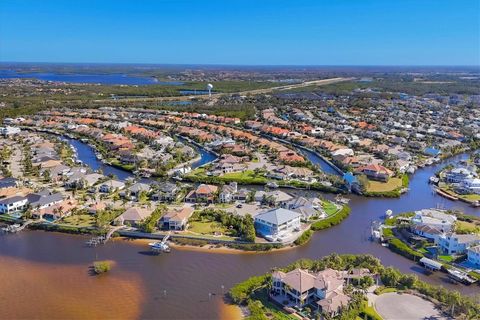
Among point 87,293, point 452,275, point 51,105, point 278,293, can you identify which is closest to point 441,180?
point 452,275

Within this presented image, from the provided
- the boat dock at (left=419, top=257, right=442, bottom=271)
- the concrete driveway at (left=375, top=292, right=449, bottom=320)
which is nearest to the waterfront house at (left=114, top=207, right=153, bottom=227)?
the concrete driveway at (left=375, top=292, right=449, bottom=320)

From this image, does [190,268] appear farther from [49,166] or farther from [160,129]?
[160,129]

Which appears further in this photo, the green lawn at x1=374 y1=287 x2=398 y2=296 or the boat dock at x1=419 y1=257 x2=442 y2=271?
the boat dock at x1=419 y1=257 x2=442 y2=271

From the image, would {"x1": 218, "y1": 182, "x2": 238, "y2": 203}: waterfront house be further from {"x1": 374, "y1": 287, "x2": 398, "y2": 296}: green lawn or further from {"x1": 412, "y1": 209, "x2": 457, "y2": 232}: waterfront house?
{"x1": 374, "y1": 287, "x2": 398, "y2": 296}: green lawn

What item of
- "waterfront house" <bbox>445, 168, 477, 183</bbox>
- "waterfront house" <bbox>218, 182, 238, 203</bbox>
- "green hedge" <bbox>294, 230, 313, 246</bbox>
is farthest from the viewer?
"waterfront house" <bbox>445, 168, 477, 183</bbox>

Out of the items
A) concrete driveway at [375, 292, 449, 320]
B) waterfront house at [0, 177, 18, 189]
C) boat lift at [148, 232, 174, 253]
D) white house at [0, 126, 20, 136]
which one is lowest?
concrete driveway at [375, 292, 449, 320]

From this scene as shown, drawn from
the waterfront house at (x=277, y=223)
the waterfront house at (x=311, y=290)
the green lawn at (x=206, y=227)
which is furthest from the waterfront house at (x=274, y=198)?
the waterfront house at (x=311, y=290)
